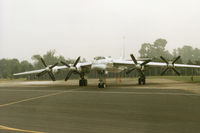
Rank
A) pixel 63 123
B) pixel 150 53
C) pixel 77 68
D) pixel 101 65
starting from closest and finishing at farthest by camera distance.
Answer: pixel 63 123, pixel 101 65, pixel 77 68, pixel 150 53

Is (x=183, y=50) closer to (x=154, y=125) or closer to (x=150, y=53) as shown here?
(x=150, y=53)

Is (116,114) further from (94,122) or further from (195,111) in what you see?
(195,111)

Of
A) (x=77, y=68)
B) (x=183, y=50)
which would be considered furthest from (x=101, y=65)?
(x=183, y=50)

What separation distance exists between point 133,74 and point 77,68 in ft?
143

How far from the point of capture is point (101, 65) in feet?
72.5

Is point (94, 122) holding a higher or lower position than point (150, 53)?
lower

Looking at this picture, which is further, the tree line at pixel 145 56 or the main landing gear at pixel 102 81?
the tree line at pixel 145 56

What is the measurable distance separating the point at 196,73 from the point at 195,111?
60959 mm

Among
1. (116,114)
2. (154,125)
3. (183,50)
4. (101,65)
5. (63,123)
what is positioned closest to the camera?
(154,125)

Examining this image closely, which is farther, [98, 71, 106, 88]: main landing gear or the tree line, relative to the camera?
the tree line

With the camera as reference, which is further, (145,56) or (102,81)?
(145,56)

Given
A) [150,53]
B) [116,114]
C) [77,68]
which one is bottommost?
[116,114]

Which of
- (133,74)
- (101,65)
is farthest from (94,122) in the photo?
(133,74)

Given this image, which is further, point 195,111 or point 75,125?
point 195,111
